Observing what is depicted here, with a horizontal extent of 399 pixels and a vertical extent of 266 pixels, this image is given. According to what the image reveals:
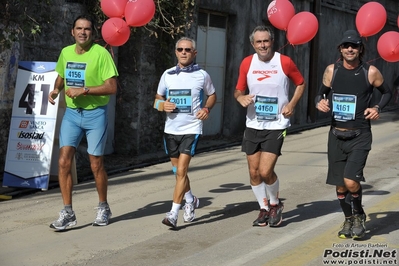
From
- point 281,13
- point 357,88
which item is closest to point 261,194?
point 357,88

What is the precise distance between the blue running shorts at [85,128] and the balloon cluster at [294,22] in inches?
96.8

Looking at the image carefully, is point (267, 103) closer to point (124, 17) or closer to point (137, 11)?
point (137, 11)

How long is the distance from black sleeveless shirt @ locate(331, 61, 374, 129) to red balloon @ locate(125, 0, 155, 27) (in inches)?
99.1

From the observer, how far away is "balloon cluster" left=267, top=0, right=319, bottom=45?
9.41 metres

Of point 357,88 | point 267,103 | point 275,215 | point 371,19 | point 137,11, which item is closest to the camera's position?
point 357,88

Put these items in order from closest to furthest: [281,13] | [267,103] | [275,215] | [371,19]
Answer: [267,103] → [275,215] → [371,19] → [281,13]

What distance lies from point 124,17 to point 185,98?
1.56 m

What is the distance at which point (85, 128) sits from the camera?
27.7 feet

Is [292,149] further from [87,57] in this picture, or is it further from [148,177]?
[87,57]

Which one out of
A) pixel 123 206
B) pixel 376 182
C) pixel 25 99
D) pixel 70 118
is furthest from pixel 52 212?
pixel 376 182

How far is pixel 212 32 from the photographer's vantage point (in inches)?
690

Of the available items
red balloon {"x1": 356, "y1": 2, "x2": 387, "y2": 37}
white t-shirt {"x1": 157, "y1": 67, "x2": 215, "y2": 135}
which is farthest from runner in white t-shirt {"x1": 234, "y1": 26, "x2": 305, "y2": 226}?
red balloon {"x1": 356, "y1": 2, "x2": 387, "y2": 37}

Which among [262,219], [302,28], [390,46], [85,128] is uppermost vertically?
[302,28]

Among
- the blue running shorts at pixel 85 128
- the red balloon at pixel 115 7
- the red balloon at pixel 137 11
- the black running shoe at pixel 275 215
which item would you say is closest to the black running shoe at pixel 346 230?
the black running shoe at pixel 275 215
